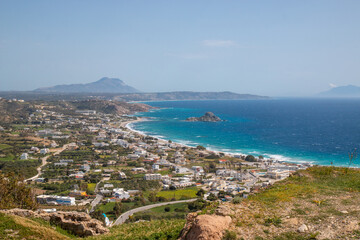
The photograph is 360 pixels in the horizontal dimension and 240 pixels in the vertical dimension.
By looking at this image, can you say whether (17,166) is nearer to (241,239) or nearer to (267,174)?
(267,174)

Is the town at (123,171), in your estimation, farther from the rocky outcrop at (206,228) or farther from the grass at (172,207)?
the rocky outcrop at (206,228)

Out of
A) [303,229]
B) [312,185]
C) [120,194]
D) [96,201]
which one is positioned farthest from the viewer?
[120,194]

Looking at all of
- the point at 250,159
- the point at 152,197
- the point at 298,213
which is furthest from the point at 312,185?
the point at 250,159

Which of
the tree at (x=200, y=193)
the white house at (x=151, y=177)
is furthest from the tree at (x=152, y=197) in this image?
the white house at (x=151, y=177)

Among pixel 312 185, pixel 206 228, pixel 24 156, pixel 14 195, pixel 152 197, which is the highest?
pixel 206 228

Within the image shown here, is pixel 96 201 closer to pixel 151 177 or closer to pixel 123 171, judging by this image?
pixel 151 177

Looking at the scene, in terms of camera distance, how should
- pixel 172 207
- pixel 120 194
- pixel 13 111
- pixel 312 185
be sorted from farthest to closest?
pixel 13 111, pixel 120 194, pixel 172 207, pixel 312 185

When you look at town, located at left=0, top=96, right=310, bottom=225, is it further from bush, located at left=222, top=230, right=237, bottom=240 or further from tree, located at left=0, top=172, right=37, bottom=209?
bush, located at left=222, top=230, right=237, bottom=240

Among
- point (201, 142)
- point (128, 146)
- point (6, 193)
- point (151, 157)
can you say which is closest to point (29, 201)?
point (6, 193)
